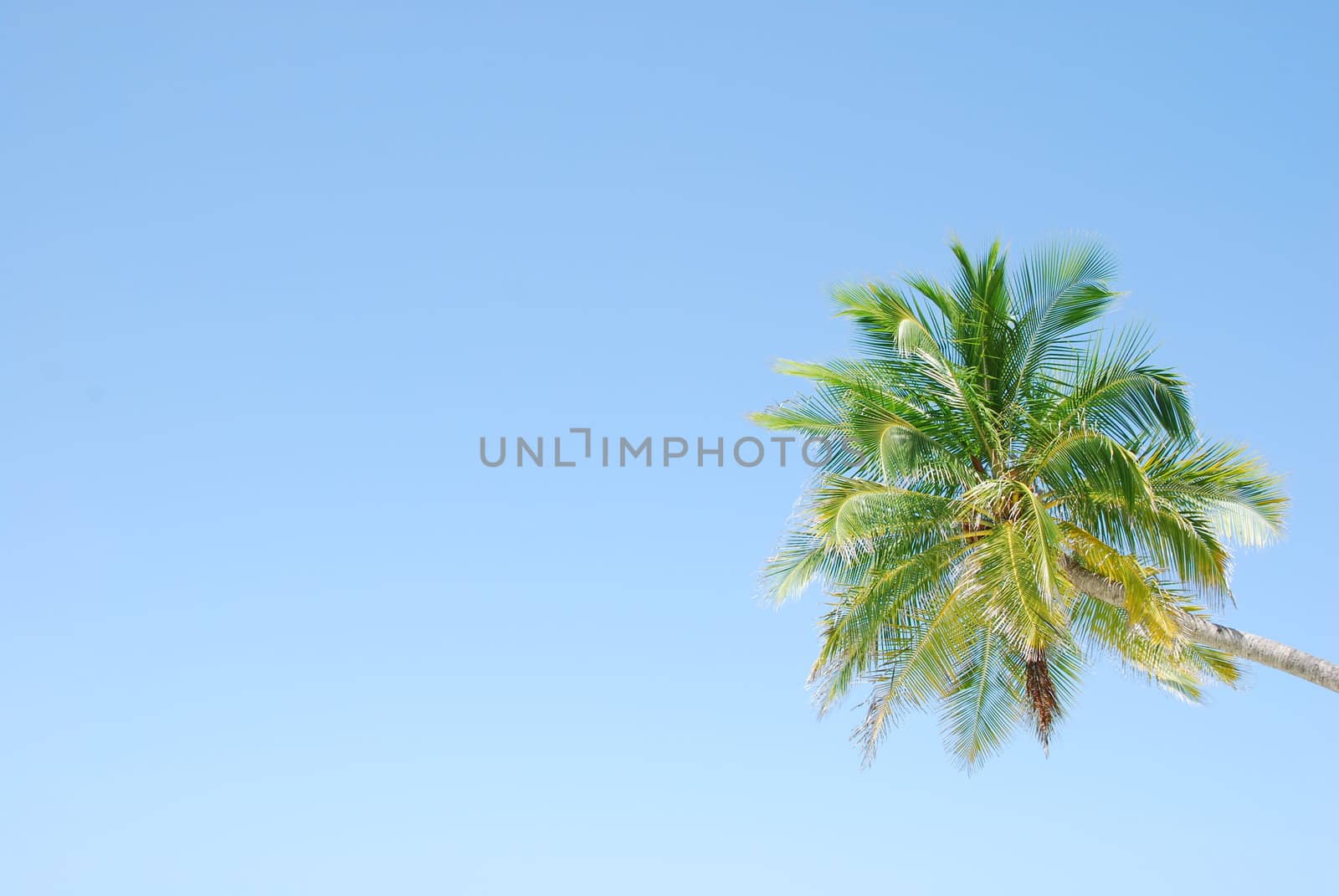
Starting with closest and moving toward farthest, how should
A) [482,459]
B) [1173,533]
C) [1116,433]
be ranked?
[1173,533]
[1116,433]
[482,459]

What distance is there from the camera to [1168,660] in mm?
15531

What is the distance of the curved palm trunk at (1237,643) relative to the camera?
13828 mm

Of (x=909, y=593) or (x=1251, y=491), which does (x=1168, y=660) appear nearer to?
(x=1251, y=491)

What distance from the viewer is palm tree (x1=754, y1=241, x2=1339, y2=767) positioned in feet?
46.8

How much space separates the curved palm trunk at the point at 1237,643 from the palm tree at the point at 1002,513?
2 cm

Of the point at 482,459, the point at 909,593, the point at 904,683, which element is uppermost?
the point at 482,459

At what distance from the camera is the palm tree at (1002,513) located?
1426 cm

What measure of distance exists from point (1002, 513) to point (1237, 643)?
307cm

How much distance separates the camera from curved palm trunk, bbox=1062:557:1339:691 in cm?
1383

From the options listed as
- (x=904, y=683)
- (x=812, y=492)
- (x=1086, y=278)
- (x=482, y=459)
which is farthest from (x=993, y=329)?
(x=482, y=459)

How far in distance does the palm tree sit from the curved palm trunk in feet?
0.08

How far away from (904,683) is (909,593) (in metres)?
1.12

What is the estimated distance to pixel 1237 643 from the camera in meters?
14.6

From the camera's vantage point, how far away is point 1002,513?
14992 millimetres
